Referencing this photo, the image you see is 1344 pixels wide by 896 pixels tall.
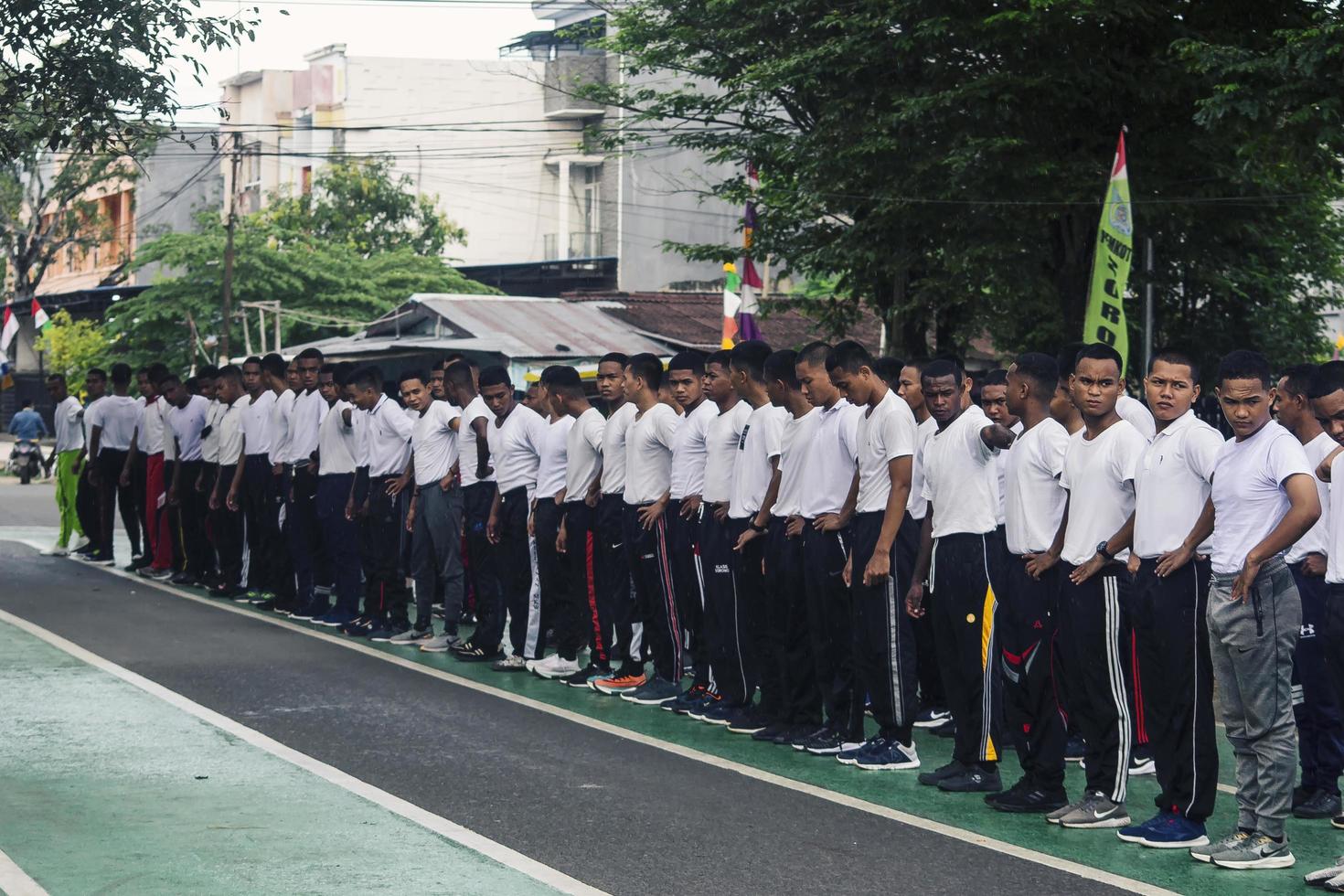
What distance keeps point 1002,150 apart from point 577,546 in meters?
10.4

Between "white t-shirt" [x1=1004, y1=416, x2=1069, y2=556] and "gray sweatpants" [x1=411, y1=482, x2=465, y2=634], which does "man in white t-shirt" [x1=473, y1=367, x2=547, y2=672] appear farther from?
"white t-shirt" [x1=1004, y1=416, x2=1069, y2=556]

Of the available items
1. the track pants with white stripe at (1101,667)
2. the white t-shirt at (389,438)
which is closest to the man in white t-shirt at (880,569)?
the track pants with white stripe at (1101,667)

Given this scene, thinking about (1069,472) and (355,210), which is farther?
(355,210)

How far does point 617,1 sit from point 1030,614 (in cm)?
2350

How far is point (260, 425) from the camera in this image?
53.0ft

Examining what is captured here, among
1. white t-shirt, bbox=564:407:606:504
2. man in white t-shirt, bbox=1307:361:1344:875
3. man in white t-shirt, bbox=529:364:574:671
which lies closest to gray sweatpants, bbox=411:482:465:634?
man in white t-shirt, bbox=529:364:574:671

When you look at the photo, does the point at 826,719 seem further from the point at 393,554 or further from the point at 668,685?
the point at 393,554

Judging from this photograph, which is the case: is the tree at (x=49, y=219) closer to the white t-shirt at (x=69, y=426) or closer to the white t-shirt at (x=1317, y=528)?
the white t-shirt at (x=69, y=426)

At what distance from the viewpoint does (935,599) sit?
348 inches

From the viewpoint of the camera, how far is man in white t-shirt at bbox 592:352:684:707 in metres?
11.1

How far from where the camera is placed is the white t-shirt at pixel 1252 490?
7.07 metres

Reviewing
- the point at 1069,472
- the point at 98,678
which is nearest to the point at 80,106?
the point at 98,678

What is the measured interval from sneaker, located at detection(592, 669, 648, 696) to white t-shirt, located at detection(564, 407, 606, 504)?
4.04 ft

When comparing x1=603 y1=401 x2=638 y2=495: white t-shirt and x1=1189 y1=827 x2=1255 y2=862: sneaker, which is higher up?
x1=603 y1=401 x2=638 y2=495: white t-shirt
